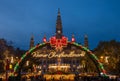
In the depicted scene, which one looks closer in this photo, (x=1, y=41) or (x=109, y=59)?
(x=109, y=59)

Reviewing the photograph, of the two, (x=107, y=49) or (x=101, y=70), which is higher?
(x=107, y=49)

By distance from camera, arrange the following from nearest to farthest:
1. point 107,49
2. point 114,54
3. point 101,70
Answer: point 101,70 → point 114,54 → point 107,49

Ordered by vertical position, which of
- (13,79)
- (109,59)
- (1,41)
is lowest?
(13,79)

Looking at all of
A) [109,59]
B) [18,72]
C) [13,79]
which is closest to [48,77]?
[18,72]

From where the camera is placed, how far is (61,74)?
231 ft

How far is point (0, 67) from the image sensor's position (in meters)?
69.1

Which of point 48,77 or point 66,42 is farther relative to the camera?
point 48,77

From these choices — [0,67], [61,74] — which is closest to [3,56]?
[0,67]

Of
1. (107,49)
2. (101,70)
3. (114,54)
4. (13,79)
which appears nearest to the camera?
(13,79)

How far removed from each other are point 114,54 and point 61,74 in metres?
12.9

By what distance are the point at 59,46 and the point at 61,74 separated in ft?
31.0

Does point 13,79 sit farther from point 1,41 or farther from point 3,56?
point 1,41

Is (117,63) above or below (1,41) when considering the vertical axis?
below

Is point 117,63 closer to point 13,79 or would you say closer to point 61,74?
point 61,74
